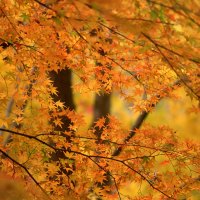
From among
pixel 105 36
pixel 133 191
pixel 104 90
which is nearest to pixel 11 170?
pixel 104 90

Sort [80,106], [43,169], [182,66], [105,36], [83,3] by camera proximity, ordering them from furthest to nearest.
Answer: [80,106] → [43,169] → [105,36] → [182,66] → [83,3]

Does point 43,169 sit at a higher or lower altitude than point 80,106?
higher

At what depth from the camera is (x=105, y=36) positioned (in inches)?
162

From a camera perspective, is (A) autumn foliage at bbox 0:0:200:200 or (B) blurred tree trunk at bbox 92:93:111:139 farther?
(B) blurred tree trunk at bbox 92:93:111:139

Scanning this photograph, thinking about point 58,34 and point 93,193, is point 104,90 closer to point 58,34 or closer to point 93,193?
point 58,34

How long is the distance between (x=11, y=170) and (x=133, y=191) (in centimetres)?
785

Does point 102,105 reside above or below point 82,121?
below

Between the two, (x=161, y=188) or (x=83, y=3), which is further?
(x=161, y=188)

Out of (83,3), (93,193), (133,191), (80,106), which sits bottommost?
(133,191)

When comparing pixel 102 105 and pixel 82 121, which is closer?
pixel 82 121

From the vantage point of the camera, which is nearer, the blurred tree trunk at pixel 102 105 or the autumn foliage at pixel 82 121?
the autumn foliage at pixel 82 121

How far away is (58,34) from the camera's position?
4.32 m

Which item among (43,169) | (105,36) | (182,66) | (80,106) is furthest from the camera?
(80,106)

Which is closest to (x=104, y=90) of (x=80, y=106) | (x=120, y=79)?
(x=120, y=79)
